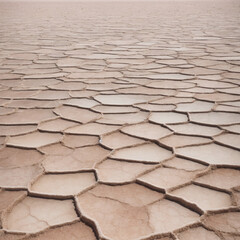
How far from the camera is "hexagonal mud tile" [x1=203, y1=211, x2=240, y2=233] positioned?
97 cm

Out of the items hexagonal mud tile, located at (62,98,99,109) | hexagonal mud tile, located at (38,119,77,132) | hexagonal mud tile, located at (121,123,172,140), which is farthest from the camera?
hexagonal mud tile, located at (62,98,99,109)

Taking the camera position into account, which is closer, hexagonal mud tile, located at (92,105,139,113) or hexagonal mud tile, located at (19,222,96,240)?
hexagonal mud tile, located at (19,222,96,240)

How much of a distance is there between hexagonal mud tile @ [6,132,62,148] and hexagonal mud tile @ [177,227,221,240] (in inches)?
32.1

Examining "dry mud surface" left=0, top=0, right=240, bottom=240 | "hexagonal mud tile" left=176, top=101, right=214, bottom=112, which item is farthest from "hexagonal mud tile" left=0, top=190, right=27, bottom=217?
"hexagonal mud tile" left=176, top=101, right=214, bottom=112

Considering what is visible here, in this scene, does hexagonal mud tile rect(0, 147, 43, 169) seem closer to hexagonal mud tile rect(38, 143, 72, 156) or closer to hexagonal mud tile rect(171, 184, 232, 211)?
hexagonal mud tile rect(38, 143, 72, 156)

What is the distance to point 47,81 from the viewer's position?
103 inches

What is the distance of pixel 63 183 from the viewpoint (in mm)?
1250

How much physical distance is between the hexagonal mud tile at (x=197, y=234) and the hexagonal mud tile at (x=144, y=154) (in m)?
0.43

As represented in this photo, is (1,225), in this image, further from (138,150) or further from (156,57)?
(156,57)

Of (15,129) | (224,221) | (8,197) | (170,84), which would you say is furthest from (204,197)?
(170,84)

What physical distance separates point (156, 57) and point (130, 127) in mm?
1822

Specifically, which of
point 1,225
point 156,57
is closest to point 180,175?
point 1,225

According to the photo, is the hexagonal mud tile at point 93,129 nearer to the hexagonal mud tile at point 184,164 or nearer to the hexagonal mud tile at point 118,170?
the hexagonal mud tile at point 118,170

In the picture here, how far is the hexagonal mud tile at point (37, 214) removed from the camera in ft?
3.36
